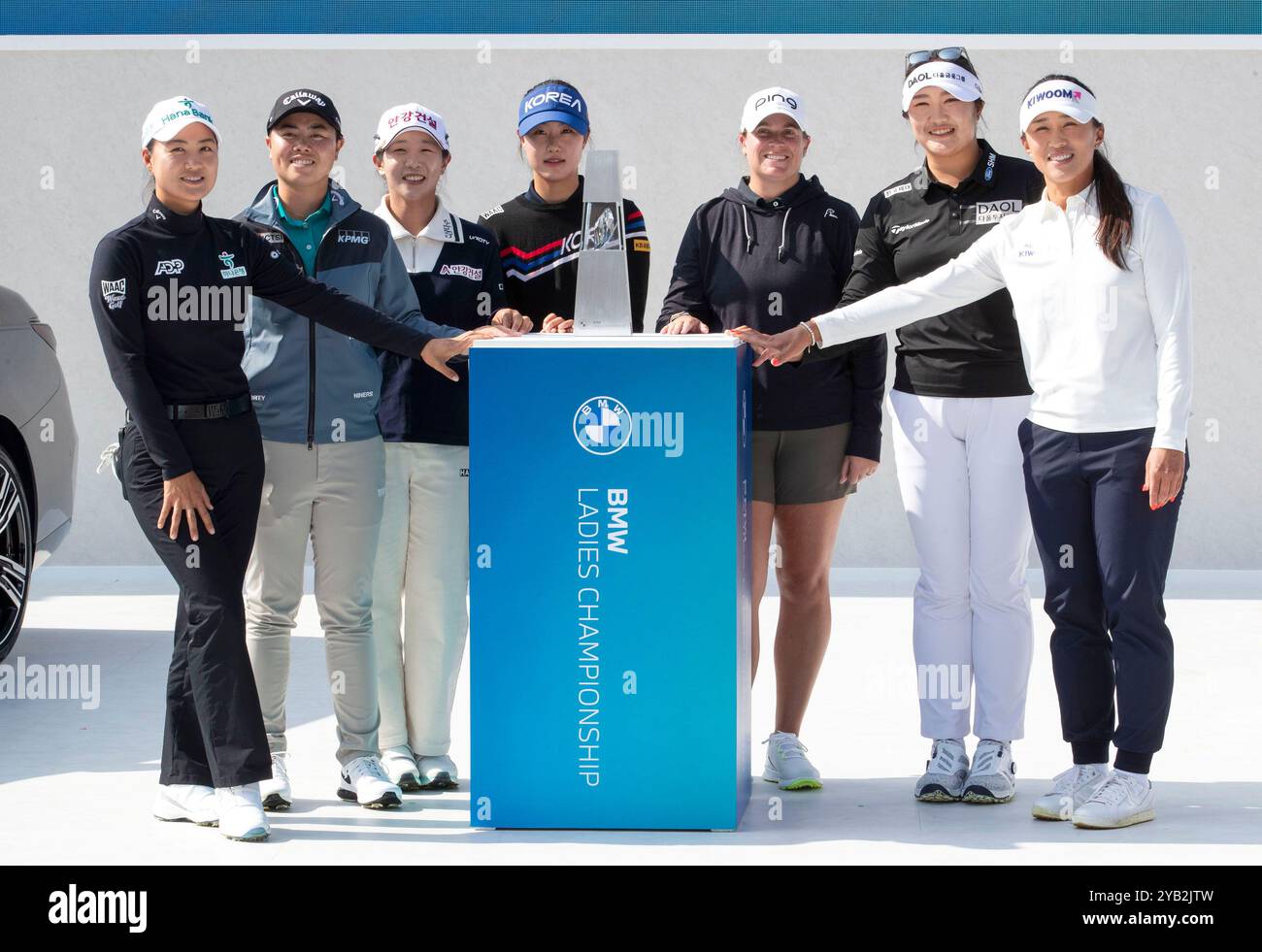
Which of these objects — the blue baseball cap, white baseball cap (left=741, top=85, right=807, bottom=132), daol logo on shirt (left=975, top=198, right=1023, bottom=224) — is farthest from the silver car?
daol logo on shirt (left=975, top=198, right=1023, bottom=224)

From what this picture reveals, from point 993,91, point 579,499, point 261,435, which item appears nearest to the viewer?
point 579,499

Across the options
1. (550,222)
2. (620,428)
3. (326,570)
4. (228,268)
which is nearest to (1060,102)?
(620,428)

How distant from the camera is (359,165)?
8.31 meters

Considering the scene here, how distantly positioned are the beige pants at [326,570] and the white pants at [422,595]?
15 centimetres

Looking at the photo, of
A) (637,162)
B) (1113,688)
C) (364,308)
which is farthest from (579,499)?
(637,162)

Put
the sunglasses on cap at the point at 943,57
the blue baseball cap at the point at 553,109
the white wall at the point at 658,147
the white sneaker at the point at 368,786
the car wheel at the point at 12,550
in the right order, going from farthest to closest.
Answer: the white wall at the point at 658,147, the car wheel at the point at 12,550, the blue baseball cap at the point at 553,109, the sunglasses on cap at the point at 943,57, the white sneaker at the point at 368,786

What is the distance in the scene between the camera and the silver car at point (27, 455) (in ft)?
18.1

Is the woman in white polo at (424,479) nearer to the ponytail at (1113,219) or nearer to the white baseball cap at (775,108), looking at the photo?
the white baseball cap at (775,108)

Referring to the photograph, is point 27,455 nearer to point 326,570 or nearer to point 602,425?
point 326,570

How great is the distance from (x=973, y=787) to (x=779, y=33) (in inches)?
194

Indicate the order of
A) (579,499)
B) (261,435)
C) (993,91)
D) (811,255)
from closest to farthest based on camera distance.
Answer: (579,499)
(261,435)
(811,255)
(993,91)

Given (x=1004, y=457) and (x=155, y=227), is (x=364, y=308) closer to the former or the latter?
(x=155, y=227)

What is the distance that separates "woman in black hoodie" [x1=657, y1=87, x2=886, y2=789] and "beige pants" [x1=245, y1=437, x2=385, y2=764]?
2.89ft

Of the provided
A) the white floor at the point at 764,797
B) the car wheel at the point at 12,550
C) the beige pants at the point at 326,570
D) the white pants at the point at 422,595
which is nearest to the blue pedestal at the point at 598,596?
the white floor at the point at 764,797
